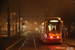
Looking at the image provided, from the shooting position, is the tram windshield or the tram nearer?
the tram

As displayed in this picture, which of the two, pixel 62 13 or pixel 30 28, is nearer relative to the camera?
pixel 62 13

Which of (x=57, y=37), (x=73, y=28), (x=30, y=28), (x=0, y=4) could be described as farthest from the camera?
(x=30, y=28)

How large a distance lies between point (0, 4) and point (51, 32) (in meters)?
19.9

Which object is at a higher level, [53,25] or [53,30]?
[53,25]

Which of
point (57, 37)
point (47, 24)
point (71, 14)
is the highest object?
point (71, 14)

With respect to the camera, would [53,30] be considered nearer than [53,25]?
Yes

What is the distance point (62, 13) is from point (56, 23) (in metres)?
19.2

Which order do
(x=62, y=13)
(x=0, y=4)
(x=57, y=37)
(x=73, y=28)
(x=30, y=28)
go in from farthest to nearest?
(x=30, y=28)
(x=73, y=28)
(x=62, y=13)
(x=0, y=4)
(x=57, y=37)

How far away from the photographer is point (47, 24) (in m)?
18.9

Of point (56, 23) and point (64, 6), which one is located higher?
point (64, 6)

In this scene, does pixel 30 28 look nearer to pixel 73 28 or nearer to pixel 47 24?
pixel 73 28

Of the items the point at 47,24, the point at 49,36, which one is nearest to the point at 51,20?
the point at 47,24

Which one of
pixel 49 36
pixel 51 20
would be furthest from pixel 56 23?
pixel 49 36

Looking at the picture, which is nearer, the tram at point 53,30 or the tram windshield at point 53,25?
the tram at point 53,30
